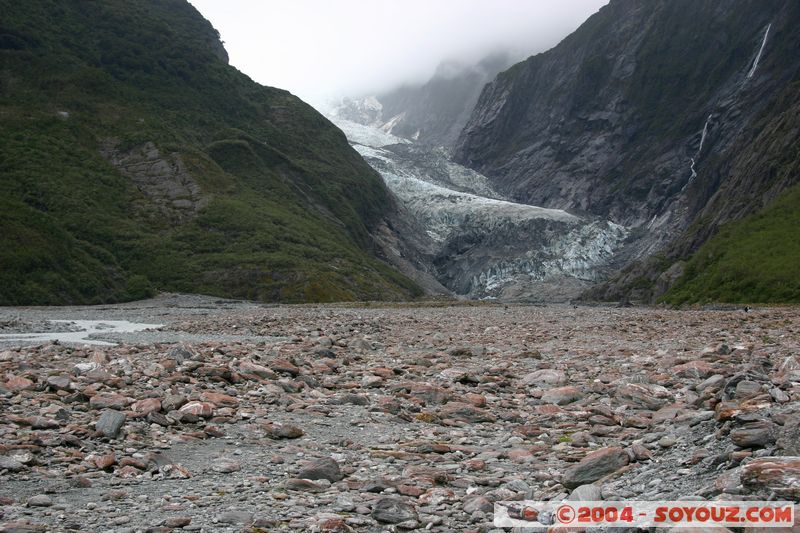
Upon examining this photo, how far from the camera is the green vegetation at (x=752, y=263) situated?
49844 millimetres

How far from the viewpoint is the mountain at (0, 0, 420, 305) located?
239 feet

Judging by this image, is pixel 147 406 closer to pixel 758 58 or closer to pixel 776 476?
pixel 776 476

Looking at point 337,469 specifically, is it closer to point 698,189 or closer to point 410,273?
point 410,273

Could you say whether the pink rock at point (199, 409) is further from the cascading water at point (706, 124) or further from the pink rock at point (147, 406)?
the cascading water at point (706, 124)

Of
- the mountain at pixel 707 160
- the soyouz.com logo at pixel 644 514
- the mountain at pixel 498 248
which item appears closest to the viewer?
the soyouz.com logo at pixel 644 514

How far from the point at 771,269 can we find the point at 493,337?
3611 centimetres

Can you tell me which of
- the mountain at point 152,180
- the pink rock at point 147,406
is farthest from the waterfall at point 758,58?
the pink rock at point 147,406

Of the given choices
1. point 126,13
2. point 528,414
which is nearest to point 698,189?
point 126,13

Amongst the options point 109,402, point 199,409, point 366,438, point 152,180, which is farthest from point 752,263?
point 152,180

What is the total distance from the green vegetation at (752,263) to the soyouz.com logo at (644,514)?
47.9 m

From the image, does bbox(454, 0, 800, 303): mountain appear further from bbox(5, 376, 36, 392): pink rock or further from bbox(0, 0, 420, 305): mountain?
bbox(5, 376, 36, 392): pink rock

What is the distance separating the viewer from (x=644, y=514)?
16.7 ft

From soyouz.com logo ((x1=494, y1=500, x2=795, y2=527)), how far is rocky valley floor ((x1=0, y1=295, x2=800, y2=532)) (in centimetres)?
22

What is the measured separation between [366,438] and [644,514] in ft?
17.4
